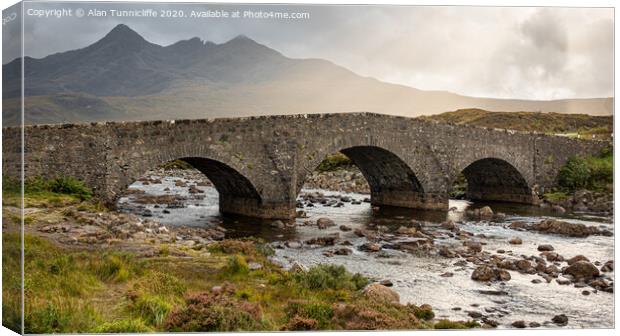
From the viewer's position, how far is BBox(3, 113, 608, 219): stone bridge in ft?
58.9

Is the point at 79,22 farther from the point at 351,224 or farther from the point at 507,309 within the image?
the point at 351,224

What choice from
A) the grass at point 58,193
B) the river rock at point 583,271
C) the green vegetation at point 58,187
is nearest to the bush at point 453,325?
the river rock at point 583,271

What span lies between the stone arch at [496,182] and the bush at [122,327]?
26.1 meters

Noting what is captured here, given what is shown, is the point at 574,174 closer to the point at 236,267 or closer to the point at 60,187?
the point at 236,267

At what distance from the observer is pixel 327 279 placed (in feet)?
39.4

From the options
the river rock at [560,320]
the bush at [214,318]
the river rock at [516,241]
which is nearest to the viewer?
the bush at [214,318]

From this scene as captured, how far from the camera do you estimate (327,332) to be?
941 cm

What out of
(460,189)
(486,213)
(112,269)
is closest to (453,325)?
(112,269)

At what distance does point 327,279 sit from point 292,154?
471 inches

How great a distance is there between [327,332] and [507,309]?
15.2 ft

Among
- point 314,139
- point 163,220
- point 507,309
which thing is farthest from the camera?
point 314,139

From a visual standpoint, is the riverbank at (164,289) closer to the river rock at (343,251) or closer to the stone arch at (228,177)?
the river rock at (343,251)

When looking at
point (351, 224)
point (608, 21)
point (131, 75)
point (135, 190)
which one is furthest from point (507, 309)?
point (135, 190)

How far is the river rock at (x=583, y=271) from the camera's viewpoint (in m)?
15.0
